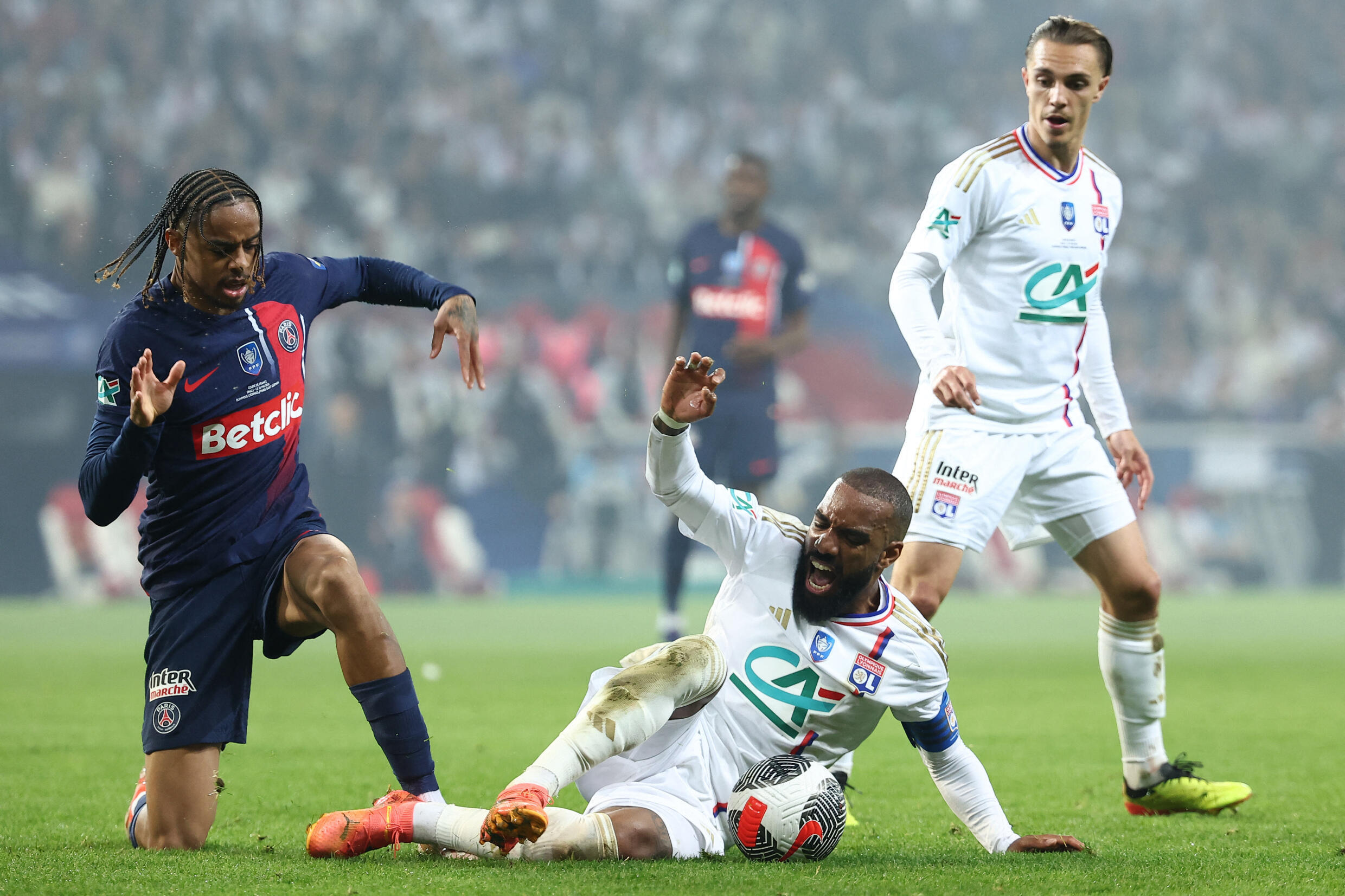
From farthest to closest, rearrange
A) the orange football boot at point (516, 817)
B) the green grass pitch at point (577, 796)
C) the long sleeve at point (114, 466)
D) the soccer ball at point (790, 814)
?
the soccer ball at point (790, 814)
the long sleeve at point (114, 466)
the green grass pitch at point (577, 796)
the orange football boot at point (516, 817)

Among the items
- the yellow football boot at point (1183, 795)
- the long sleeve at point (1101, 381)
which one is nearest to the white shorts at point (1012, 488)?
the long sleeve at point (1101, 381)

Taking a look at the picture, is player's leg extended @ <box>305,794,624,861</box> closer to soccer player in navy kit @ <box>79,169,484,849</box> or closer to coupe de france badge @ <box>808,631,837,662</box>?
soccer player in navy kit @ <box>79,169,484,849</box>

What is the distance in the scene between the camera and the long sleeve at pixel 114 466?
346cm

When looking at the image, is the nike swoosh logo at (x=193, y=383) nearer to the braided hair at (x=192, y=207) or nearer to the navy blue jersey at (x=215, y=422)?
the navy blue jersey at (x=215, y=422)

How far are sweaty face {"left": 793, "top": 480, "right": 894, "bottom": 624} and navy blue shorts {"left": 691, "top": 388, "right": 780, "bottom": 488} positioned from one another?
17.9 feet

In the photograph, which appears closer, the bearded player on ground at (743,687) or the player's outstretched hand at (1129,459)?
the bearded player on ground at (743,687)

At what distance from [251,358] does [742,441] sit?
18.3ft

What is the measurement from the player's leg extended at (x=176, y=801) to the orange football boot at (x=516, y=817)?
1051 millimetres

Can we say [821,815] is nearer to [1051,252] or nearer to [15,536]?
[1051,252]

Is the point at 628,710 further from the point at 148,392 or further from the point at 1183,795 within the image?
the point at 1183,795

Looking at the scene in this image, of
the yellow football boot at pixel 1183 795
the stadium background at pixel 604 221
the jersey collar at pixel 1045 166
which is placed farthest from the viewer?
the stadium background at pixel 604 221

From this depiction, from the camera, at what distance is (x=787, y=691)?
3.83 m

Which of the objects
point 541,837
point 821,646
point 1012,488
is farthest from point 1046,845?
point 1012,488

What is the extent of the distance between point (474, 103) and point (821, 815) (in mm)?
16655
